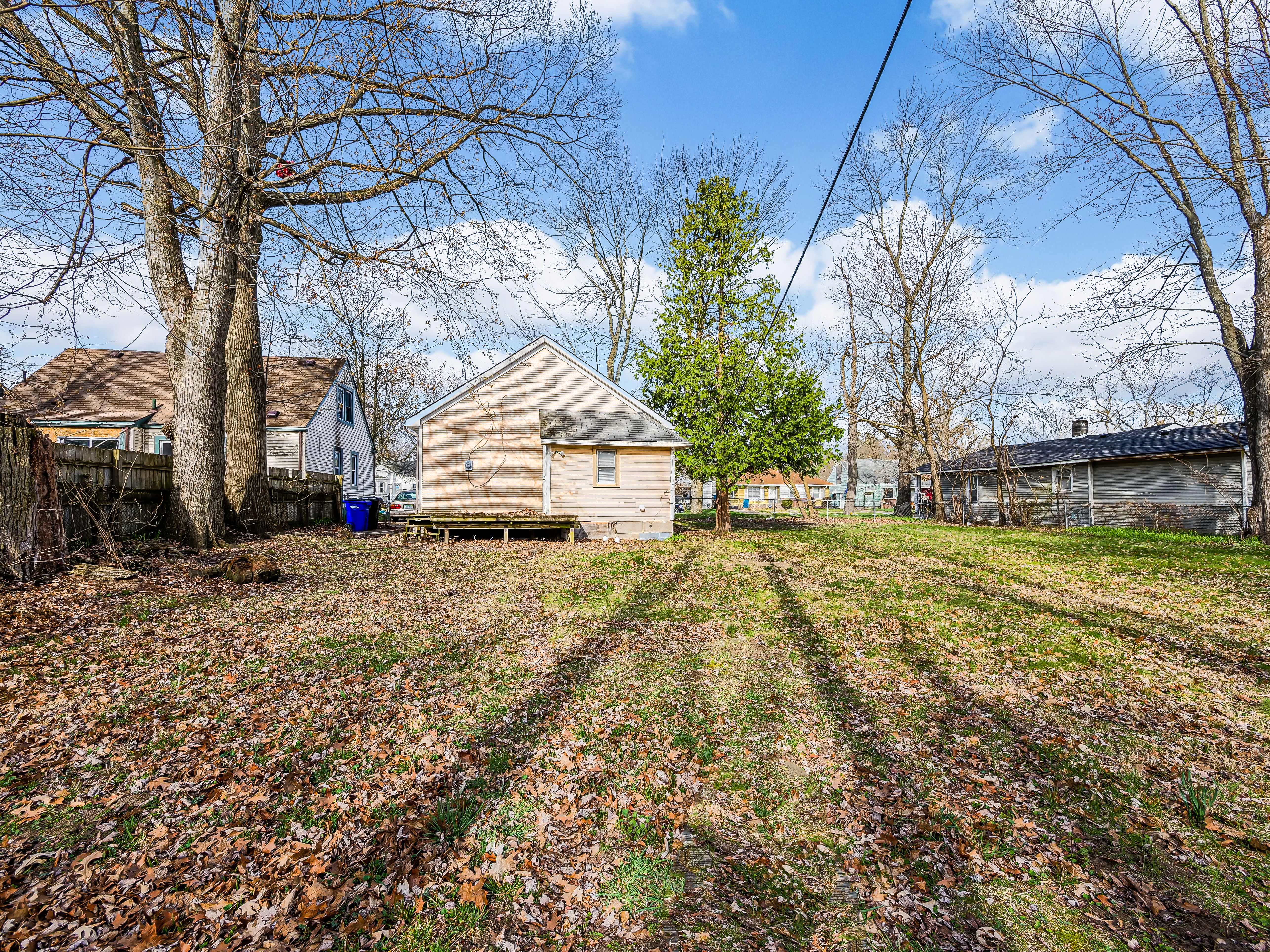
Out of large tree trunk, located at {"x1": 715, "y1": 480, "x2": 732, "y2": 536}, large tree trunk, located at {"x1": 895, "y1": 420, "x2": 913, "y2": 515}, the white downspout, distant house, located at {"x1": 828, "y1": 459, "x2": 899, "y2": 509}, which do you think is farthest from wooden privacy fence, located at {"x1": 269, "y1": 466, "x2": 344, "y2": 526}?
distant house, located at {"x1": 828, "y1": 459, "x2": 899, "y2": 509}

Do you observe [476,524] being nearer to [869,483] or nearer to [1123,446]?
[1123,446]

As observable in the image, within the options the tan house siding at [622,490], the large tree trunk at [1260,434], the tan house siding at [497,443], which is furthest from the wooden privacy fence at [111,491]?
the large tree trunk at [1260,434]

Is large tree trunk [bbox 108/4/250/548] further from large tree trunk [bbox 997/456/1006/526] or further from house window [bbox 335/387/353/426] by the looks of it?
large tree trunk [bbox 997/456/1006/526]

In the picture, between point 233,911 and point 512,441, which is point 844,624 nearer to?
point 233,911

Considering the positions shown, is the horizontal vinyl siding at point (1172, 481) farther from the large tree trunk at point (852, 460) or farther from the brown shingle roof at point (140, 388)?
the brown shingle roof at point (140, 388)

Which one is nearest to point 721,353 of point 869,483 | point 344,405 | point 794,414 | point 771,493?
point 794,414

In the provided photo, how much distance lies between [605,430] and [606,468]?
117cm

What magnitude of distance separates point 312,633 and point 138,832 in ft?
10.5

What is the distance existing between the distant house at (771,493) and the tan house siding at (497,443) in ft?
120

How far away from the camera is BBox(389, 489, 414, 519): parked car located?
21.6m

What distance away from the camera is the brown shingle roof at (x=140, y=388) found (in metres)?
22.5

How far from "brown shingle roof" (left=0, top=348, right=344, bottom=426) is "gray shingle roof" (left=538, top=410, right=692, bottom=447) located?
1024 centimetres

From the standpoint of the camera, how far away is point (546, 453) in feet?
54.7

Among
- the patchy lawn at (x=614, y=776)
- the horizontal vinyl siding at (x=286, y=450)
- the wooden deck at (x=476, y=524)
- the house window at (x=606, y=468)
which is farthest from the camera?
the horizontal vinyl siding at (x=286, y=450)
